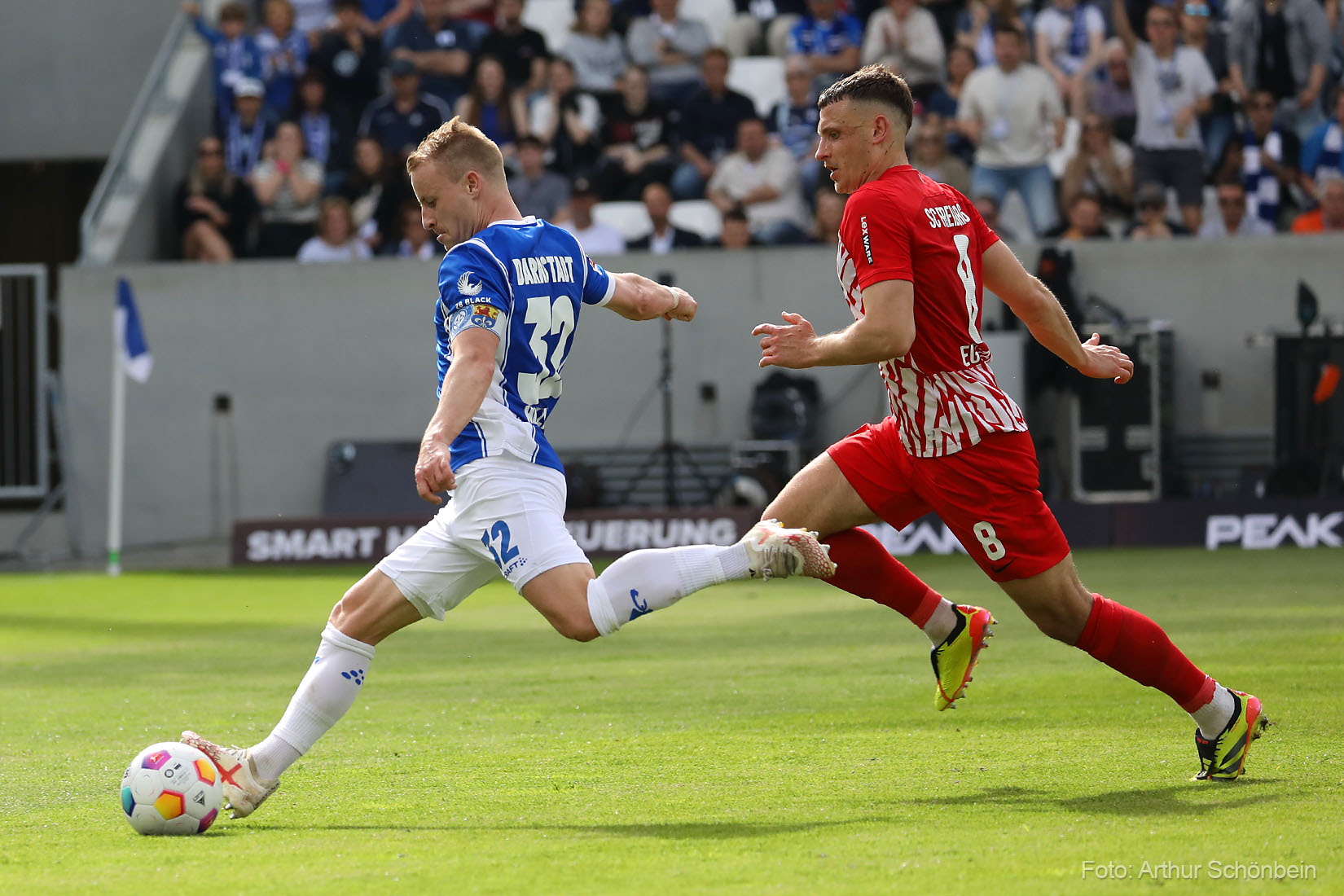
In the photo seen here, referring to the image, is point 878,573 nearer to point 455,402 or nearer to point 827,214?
point 455,402

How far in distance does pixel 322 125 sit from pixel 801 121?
614cm

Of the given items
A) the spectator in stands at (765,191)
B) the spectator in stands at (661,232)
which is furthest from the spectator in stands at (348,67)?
the spectator in stands at (765,191)

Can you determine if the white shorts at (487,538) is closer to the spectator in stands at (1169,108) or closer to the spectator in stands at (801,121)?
the spectator in stands at (801,121)

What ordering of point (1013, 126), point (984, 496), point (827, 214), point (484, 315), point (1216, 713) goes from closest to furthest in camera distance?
point (484, 315), point (1216, 713), point (984, 496), point (1013, 126), point (827, 214)

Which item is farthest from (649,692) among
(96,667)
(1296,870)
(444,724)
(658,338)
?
(658,338)

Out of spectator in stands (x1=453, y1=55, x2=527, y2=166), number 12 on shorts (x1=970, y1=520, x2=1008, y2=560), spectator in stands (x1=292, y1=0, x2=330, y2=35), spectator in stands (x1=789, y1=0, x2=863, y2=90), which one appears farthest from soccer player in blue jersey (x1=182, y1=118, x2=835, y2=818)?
spectator in stands (x1=292, y1=0, x2=330, y2=35)

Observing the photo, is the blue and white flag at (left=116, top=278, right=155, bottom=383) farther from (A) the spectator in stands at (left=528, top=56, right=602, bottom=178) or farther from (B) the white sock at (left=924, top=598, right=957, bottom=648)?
(B) the white sock at (left=924, top=598, right=957, bottom=648)

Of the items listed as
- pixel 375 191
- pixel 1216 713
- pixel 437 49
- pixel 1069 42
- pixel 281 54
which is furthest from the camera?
pixel 281 54

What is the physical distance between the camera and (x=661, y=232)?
763 inches

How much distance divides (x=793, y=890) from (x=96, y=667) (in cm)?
705

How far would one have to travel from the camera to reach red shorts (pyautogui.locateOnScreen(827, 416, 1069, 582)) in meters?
5.77

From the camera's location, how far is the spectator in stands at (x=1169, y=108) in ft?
62.2

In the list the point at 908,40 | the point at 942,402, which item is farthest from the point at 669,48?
the point at 942,402

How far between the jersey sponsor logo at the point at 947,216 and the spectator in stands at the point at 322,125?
53.2ft
